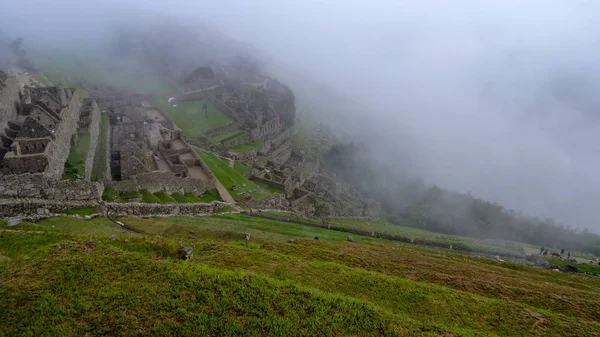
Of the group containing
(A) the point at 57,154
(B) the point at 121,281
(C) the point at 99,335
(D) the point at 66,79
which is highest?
(D) the point at 66,79

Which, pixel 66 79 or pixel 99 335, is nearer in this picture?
pixel 99 335

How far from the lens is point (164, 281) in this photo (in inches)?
636

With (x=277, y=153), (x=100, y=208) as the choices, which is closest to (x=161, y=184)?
(x=100, y=208)

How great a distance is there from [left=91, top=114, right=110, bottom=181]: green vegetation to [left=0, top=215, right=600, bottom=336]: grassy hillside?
39.8 ft

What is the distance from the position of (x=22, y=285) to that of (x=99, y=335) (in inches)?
189

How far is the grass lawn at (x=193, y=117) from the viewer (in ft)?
261

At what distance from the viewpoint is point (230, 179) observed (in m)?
53.4

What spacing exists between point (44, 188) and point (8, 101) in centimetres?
2151

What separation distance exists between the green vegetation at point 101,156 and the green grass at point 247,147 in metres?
29.3

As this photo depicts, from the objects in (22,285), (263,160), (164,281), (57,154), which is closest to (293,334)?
(164,281)

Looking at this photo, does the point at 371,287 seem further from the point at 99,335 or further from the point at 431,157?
the point at 431,157

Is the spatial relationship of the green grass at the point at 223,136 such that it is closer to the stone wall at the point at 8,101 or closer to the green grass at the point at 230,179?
the green grass at the point at 230,179

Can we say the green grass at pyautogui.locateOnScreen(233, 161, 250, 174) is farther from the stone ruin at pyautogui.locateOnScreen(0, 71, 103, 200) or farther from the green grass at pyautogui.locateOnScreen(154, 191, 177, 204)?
the stone ruin at pyautogui.locateOnScreen(0, 71, 103, 200)

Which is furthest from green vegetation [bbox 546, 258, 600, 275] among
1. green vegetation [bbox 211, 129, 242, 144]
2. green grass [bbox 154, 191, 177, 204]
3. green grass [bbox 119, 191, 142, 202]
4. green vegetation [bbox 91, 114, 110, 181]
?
green vegetation [bbox 211, 129, 242, 144]
